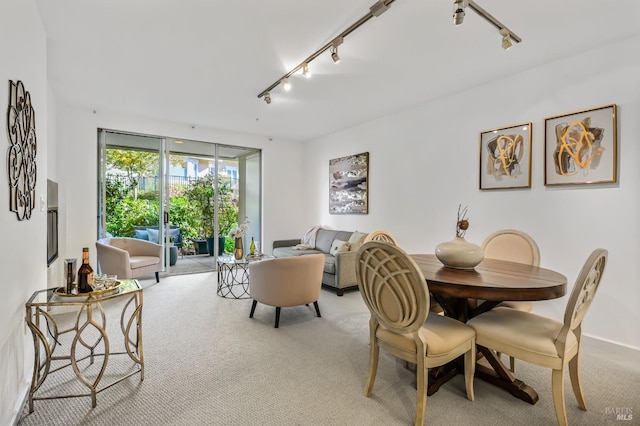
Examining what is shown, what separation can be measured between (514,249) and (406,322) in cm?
151

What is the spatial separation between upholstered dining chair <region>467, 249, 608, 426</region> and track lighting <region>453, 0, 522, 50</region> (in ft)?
5.29

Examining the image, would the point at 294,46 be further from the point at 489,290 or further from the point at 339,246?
the point at 339,246

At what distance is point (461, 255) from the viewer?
208 cm

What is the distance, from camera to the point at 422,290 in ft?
5.07

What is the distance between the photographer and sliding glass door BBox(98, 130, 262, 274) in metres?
4.92

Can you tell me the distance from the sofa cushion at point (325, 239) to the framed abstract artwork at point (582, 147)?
10.4 feet

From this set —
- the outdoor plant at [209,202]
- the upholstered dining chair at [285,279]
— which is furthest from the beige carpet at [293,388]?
the outdoor plant at [209,202]

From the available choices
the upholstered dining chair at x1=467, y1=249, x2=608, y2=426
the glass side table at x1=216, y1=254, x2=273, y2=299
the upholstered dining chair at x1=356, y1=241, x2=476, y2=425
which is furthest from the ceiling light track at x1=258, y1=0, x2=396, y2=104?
the glass side table at x1=216, y1=254, x2=273, y2=299

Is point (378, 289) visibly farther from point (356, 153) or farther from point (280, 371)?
point (356, 153)

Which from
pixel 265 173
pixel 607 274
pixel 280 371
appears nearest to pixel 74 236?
pixel 265 173

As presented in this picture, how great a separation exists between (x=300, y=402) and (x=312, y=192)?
4804mm

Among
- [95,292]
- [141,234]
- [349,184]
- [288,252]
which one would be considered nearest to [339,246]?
[288,252]

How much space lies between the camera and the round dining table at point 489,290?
1.64 meters

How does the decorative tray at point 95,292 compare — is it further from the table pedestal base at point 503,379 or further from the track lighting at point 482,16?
the track lighting at point 482,16
